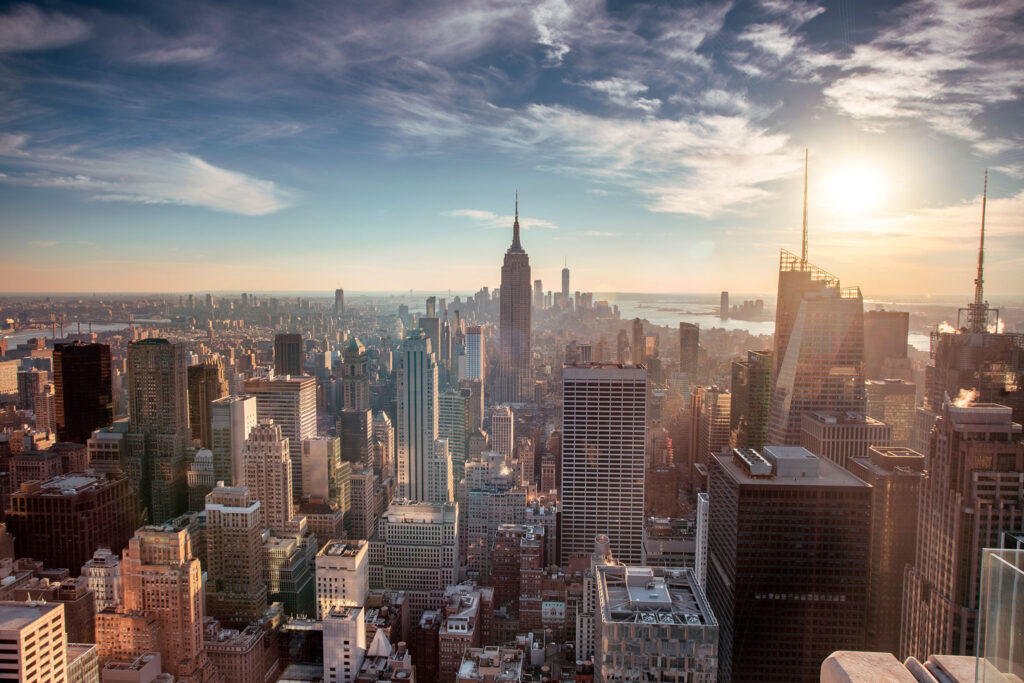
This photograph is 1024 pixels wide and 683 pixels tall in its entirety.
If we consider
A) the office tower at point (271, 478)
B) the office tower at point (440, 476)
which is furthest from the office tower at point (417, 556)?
the office tower at point (440, 476)

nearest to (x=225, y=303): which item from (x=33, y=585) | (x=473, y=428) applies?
(x=33, y=585)

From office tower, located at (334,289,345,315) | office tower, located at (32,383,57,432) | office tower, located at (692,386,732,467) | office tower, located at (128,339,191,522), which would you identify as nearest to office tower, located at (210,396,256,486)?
office tower, located at (128,339,191,522)

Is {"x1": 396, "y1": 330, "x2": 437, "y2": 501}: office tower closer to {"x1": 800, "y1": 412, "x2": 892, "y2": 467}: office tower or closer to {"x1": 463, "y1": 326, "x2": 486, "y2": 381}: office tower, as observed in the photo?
{"x1": 463, "y1": 326, "x2": 486, "y2": 381}: office tower

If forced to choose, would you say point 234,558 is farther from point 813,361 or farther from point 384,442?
point 813,361

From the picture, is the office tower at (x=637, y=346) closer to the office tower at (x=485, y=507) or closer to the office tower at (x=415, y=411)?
the office tower at (x=485, y=507)

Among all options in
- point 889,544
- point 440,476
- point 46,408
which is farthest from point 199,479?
point 889,544
